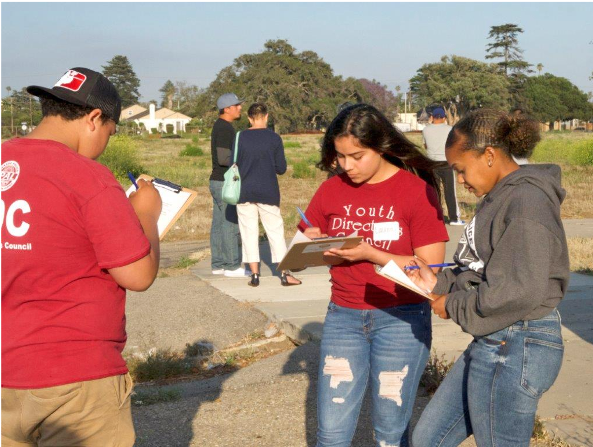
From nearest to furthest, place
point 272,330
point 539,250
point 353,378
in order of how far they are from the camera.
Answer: point 539,250 < point 353,378 < point 272,330

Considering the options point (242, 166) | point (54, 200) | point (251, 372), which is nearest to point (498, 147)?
point (54, 200)

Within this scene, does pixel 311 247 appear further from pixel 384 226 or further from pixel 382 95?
pixel 382 95

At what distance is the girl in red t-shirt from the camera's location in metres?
3.67

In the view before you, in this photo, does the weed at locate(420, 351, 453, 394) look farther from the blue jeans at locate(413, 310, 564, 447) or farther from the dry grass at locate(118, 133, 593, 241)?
the dry grass at locate(118, 133, 593, 241)

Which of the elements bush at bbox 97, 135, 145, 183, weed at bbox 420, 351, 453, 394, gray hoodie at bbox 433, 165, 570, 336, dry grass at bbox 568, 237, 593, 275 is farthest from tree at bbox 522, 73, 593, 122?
gray hoodie at bbox 433, 165, 570, 336

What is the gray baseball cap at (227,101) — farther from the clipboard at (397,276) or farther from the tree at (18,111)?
the tree at (18,111)

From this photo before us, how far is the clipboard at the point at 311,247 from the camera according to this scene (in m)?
3.54

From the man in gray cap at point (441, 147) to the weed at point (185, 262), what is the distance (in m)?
3.95

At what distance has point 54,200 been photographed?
2.67 meters

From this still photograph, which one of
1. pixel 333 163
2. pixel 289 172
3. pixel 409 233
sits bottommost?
pixel 289 172

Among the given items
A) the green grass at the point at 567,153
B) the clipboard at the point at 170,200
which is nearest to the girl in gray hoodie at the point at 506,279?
the clipboard at the point at 170,200

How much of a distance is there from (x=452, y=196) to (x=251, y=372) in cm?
717

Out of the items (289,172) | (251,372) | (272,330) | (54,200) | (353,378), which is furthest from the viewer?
(289,172)

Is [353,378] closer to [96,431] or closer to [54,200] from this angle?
[96,431]
